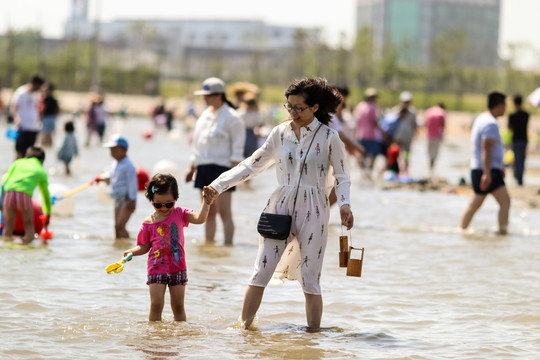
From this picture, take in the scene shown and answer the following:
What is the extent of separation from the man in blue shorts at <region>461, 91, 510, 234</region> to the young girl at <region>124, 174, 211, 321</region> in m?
5.88

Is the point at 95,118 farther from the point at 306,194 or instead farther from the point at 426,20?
the point at 426,20

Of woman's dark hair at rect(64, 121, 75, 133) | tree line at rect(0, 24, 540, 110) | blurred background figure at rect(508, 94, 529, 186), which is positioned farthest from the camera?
tree line at rect(0, 24, 540, 110)

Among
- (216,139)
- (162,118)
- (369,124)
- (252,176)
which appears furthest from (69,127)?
(162,118)

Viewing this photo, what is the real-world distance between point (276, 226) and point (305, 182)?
35 cm

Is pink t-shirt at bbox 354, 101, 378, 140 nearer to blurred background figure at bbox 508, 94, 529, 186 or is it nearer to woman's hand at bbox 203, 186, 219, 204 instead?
blurred background figure at bbox 508, 94, 529, 186

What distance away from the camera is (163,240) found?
6.83 metres

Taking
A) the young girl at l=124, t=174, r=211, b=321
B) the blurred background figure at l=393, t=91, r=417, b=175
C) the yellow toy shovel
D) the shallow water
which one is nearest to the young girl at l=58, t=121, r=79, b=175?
the shallow water

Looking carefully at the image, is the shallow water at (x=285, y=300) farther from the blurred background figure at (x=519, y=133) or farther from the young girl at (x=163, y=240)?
the blurred background figure at (x=519, y=133)

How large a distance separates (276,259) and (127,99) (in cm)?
7292

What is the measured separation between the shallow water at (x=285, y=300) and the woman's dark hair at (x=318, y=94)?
59.1 inches

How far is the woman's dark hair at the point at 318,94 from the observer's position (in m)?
6.71

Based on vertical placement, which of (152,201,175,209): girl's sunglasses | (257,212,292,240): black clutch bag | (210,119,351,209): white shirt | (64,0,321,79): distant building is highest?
(64,0,321,79): distant building

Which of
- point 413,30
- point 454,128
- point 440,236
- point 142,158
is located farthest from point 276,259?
point 413,30

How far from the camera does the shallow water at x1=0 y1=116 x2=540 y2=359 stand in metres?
6.71
